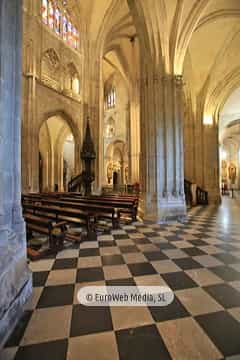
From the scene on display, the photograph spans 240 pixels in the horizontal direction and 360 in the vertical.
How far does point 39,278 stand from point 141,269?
1344mm

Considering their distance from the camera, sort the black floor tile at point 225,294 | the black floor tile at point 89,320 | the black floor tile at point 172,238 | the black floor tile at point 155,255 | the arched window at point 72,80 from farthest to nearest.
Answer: the arched window at point 72,80 → the black floor tile at point 172,238 → the black floor tile at point 155,255 → the black floor tile at point 225,294 → the black floor tile at point 89,320

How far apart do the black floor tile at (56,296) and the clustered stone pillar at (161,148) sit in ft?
14.2

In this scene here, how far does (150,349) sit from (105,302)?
0.65 metres

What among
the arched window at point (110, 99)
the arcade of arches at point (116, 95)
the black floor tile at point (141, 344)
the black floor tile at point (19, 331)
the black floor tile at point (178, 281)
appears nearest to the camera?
the black floor tile at point (141, 344)

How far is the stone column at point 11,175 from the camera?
1.57 metres

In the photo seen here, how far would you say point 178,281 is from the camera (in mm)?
2240

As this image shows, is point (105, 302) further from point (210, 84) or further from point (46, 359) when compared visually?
point (210, 84)

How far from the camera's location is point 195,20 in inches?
277

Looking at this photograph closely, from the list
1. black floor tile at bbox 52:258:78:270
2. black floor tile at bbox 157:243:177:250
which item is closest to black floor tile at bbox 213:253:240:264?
black floor tile at bbox 157:243:177:250

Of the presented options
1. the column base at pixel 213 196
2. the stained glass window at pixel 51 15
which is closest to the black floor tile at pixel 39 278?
the column base at pixel 213 196

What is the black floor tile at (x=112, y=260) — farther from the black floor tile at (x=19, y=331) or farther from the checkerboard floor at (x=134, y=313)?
the black floor tile at (x=19, y=331)

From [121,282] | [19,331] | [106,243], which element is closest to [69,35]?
[106,243]

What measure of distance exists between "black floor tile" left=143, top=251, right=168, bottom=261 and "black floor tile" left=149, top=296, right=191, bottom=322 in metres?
1.11

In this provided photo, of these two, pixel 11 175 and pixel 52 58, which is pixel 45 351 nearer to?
pixel 11 175
